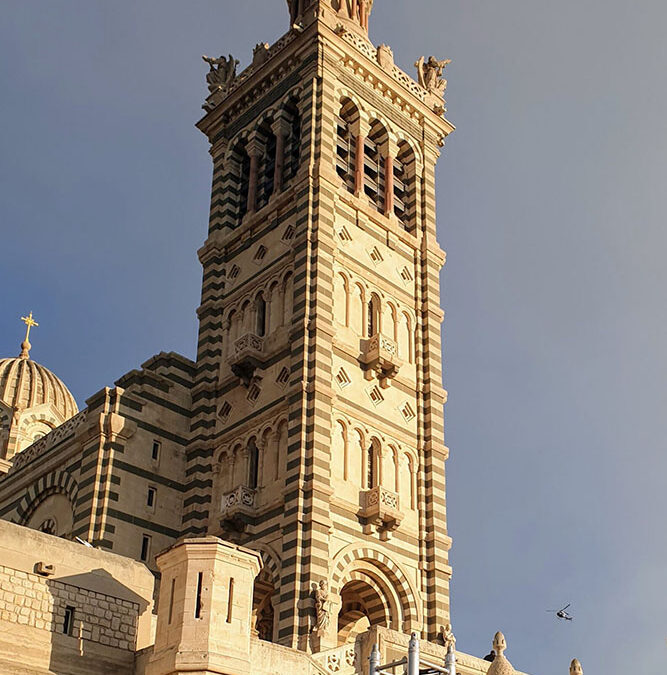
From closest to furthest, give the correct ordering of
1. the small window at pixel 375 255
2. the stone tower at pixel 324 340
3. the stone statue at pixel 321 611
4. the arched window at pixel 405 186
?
the stone statue at pixel 321 611 → the stone tower at pixel 324 340 → the small window at pixel 375 255 → the arched window at pixel 405 186

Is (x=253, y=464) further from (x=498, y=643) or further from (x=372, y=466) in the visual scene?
(x=498, y=643)

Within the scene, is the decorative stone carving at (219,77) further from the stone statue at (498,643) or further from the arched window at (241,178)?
the stone statue at (498,643)

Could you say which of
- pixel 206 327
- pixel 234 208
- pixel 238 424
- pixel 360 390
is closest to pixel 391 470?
pixel 360 390

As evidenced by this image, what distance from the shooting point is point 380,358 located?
39656 millimetres

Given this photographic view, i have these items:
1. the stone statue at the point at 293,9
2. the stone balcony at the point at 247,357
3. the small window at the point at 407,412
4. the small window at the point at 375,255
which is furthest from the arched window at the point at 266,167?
the small window at the point at 407,412

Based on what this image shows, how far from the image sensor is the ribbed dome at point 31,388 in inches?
2670

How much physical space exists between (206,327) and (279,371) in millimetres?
5645

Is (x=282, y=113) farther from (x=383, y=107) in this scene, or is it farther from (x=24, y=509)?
(x=24, y=509)

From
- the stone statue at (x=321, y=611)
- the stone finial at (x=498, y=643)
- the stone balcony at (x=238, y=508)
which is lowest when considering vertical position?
the stone finial at (x=498, y=643)

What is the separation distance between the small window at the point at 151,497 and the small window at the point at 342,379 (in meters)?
7.52

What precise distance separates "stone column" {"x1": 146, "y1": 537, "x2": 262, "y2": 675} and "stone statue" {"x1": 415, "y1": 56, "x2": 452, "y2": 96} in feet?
102

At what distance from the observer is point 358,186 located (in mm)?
43906

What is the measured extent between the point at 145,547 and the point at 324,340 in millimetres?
9289

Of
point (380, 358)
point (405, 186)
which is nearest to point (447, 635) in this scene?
point (380, 358)
